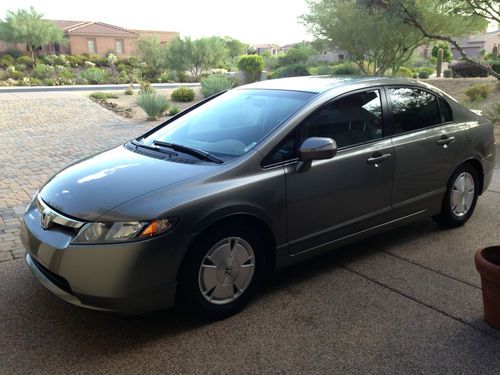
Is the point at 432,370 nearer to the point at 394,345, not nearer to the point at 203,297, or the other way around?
the point at 394,345

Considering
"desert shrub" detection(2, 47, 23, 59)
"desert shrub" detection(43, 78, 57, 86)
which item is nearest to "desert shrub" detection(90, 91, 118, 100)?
"desert shrub" detection(43, 78, 57, 86)

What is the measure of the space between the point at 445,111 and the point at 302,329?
9.49ft

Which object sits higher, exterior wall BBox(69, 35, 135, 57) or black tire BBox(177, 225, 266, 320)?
exterior wall BBox(69, 35, 135, 57)

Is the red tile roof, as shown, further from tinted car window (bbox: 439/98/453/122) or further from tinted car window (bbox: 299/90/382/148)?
tinted car window (bbox: 299/90/382/148)

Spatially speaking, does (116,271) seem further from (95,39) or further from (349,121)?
(95,39)

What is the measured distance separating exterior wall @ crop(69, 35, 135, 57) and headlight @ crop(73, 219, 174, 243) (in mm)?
61328

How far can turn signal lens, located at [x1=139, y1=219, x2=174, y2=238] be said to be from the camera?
9.49 feet

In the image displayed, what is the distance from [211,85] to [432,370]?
17971 mm

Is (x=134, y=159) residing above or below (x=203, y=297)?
above

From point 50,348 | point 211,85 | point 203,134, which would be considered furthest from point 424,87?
point 211,85

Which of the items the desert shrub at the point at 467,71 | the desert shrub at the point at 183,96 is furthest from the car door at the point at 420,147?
the desert shrub at the point at 467,71

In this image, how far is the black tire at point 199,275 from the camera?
3057 mm

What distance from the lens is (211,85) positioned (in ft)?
64.8

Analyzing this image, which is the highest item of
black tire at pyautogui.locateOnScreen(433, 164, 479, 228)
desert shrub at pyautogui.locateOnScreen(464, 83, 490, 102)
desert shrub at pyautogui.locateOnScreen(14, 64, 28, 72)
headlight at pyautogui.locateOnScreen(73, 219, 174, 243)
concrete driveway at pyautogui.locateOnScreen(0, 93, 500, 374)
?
desert shrub at pyautogui.locateOnScreen(14, 64, 28, 72)
